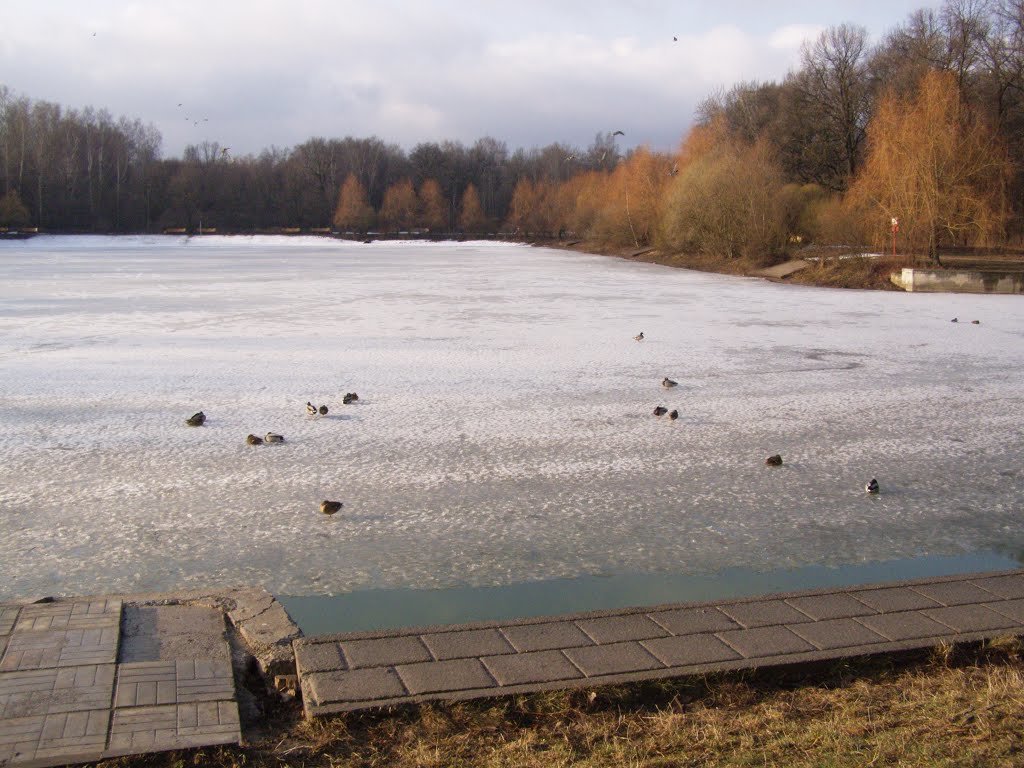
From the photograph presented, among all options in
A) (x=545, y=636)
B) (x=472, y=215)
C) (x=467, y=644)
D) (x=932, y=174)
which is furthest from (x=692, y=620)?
(x=472, y=215)

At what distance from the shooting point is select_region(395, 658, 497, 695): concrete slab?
339 cm

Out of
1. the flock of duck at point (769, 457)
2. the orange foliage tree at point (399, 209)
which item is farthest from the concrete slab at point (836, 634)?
the orange foliage tree at point (399, 209)

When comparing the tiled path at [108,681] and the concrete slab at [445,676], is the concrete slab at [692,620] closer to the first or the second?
the concrete slab at [445,676]

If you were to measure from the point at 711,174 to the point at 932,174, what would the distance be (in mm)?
13127

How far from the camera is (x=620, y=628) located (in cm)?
391

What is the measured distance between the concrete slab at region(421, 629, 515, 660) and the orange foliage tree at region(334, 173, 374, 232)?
4091 inches

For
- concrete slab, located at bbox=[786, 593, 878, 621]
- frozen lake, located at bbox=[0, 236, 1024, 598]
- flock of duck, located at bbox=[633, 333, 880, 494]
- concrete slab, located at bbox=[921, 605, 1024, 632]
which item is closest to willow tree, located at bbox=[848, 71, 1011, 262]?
frozen lake, located at bbox=[0, 236, 1024, 598]

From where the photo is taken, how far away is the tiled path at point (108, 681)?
116 inches

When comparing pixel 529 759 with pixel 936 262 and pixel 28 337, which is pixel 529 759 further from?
pixel 936 262

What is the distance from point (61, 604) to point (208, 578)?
836 millimetres

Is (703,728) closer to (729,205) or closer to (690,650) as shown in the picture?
(690,650)

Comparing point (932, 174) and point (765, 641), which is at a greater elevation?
point (932, 174)

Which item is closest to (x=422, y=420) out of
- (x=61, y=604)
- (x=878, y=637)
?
(x=61, y=604)

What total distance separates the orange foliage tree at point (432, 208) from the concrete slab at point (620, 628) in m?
107
